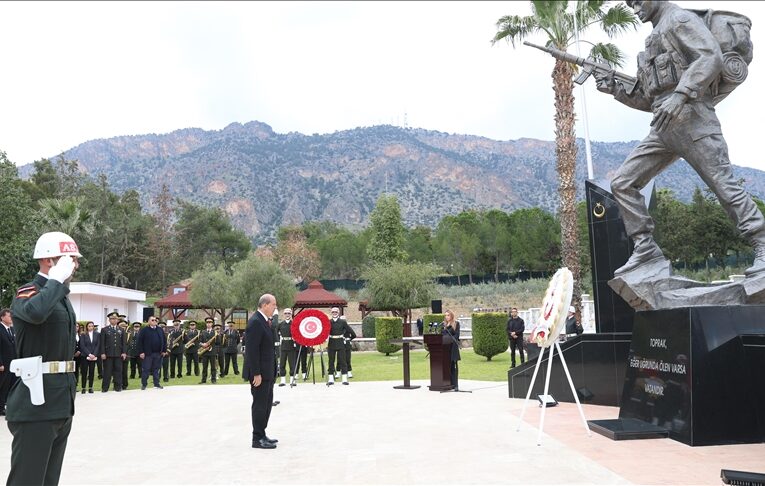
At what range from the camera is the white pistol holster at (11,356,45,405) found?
3707 mm

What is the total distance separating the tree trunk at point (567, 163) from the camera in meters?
19.0

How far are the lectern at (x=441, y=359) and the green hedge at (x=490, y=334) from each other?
9.29m

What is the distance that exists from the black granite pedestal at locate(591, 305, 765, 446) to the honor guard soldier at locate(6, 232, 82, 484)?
5.44m

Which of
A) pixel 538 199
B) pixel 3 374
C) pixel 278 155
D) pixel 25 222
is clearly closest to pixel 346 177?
pixel 278 155

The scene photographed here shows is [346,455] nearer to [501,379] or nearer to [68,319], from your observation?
[68,319]

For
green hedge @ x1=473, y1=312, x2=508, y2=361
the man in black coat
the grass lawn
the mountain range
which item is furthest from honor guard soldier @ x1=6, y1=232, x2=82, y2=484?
the mountain range

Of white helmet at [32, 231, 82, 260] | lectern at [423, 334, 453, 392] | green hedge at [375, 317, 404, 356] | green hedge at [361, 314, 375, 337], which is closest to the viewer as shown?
white helmet at [32, 231, 82, 260]

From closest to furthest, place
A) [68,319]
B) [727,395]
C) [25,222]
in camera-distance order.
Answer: [68,319] < [727,395] < [25,222]

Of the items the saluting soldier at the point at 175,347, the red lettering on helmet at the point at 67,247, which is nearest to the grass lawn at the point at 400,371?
the saluting soldier at the point at 175,347

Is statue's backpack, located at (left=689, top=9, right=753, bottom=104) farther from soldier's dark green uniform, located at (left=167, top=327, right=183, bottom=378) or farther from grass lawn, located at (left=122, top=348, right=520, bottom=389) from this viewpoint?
soldier's dark green uniform, located at (left=167, top=327, right=183, bottom=378)

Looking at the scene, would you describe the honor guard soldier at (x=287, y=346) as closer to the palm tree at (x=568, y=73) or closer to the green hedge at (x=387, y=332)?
the palm tree at (x=568, y=73)

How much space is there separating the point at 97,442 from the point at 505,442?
5.09m

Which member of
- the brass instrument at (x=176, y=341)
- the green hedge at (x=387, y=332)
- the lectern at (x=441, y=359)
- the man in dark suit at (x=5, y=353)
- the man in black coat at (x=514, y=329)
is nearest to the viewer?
the man in dark suit at (x=5, y=353)

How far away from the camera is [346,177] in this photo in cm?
18138
